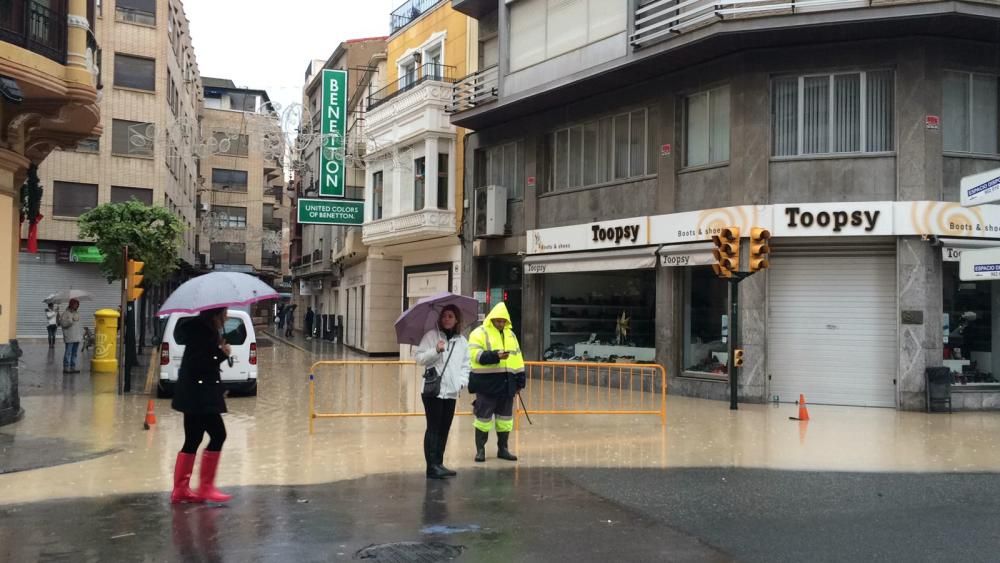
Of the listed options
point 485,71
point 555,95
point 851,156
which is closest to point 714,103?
point 851,156

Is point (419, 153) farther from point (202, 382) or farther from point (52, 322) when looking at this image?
point (202, 382)

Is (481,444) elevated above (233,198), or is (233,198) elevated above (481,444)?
(233,198)

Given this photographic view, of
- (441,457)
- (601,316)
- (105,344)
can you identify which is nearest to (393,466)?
(441,457)

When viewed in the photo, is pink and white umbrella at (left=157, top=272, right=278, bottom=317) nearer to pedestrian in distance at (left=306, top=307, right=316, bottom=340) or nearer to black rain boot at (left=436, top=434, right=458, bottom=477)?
black rain boot at (left=436, top=434, right=458, bottom=477)

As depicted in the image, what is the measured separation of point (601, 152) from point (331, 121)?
11888mm

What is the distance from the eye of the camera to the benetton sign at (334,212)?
27.6m

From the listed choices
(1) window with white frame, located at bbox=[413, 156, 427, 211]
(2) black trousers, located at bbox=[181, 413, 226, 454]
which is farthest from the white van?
(1) window with white frame, located at bbox=[413, 156, 427, 211]

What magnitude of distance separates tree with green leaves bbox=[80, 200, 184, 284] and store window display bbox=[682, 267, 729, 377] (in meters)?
14.1

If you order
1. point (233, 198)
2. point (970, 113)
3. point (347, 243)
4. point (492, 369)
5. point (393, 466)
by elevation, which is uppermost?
point (233, 198)

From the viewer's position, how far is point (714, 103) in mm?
17531

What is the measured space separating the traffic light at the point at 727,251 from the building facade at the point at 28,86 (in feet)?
33.0

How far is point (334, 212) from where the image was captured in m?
28.2

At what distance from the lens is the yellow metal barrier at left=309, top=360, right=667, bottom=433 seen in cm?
1348

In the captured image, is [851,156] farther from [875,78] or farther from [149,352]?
[149,352]
